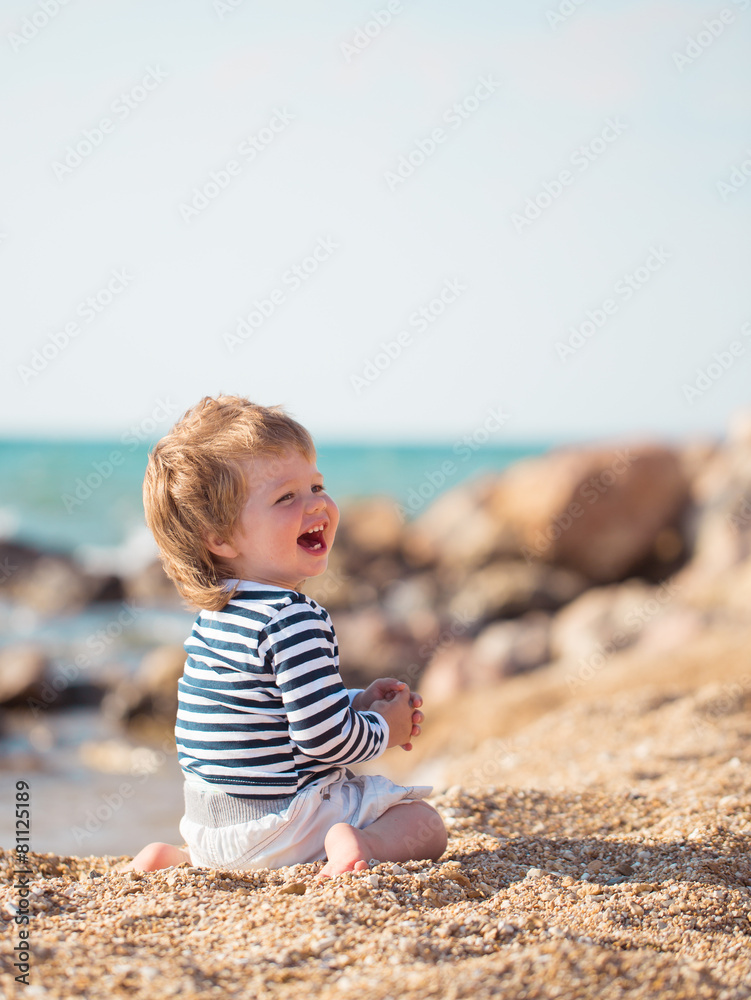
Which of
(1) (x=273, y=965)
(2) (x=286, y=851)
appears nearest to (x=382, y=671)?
(2) (x=286, y=851)

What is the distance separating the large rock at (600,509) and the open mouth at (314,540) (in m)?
10.8

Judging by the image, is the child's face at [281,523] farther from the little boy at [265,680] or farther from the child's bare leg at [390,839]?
the child's bare leg at [390,839]

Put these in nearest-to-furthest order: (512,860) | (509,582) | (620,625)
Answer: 1. (512,860)
2. (620,625)
3. (509,582)

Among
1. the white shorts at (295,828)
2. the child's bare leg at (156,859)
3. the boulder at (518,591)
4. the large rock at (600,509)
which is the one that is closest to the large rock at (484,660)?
the boulder at (518,591)

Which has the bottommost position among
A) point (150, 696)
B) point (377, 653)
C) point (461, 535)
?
point (150, 696)

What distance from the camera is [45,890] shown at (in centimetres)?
258

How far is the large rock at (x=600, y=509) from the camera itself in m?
13.3

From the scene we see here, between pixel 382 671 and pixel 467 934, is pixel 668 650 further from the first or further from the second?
pixel 467 934

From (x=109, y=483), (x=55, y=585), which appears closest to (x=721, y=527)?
(x=55, y=585)

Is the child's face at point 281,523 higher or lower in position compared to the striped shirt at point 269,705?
higher

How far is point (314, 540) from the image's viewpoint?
9.27ft

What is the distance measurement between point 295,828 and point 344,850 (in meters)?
0.16

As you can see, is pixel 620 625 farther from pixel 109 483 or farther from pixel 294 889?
pixel 109 483

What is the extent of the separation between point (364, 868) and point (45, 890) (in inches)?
35.7
